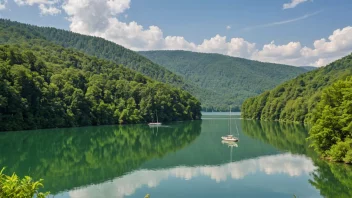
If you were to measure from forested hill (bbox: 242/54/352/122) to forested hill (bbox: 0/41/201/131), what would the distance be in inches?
1103

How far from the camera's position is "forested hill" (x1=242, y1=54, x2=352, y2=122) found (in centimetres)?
12212

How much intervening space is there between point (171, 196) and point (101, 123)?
9233 cm

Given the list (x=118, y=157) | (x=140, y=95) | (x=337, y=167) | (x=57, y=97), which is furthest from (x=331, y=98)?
(x=140, y=95)

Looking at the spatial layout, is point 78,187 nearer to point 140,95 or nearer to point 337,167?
point 337,167

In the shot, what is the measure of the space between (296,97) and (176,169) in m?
107

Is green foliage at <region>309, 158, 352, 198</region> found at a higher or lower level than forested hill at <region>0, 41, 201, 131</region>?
lower

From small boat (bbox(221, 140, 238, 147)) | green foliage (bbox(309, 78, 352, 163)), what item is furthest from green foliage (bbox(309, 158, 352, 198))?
small boat (bbox(221, 140, 238, 147))

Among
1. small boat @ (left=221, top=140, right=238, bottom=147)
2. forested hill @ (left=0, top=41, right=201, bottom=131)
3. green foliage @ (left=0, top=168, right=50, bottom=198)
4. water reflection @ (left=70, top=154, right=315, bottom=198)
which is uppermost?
forested hill @ (left=0, top=41, right=201, bottom=131)

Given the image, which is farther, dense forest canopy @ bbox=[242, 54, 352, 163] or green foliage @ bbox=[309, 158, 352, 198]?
dense forest canopy @ bbox=[242, 54, 352, 163]

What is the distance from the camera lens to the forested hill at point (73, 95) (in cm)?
8819

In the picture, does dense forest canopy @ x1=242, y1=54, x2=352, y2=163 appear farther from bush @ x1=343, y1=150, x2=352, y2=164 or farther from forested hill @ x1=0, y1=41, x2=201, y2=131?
forested hill @ x1=0, y1=41, x2=201, y2=131

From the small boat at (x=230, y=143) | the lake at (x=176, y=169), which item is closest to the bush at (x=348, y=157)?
the lake at (x=176, y=169)

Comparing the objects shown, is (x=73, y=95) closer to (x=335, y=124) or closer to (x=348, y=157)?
(x=335, y=124)

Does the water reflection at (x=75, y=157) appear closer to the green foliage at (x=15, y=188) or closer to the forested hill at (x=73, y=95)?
the green foliage at (x=15, y=188)
